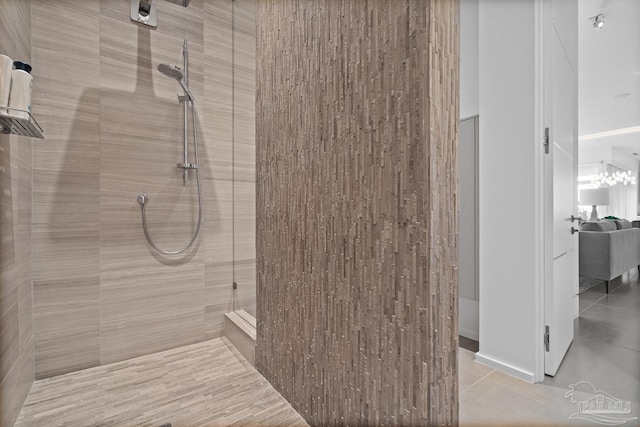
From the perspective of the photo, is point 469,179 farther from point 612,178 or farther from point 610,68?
point 612,178

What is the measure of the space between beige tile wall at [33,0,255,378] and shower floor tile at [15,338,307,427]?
159 mm

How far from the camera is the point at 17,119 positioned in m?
0.98

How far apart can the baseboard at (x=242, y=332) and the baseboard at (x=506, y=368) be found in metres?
1.27

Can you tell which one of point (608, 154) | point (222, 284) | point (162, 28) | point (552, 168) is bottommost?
point (222, 284)

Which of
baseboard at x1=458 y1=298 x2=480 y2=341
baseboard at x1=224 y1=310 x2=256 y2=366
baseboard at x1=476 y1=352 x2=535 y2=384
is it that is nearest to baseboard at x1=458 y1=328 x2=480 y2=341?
baseboard at x1=458 y1=298 x2=480 y2=341

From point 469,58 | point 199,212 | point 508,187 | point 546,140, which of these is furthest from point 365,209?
point 469,58

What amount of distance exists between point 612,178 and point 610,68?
250 inches

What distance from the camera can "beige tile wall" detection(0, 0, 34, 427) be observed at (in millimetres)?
1145

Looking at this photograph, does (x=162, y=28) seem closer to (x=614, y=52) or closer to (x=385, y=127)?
(x=385, y=127)

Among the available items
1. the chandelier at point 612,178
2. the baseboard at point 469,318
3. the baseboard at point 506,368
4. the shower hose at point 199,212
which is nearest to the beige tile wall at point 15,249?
the shower hose at point 199,212

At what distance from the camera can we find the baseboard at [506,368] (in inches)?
60.9

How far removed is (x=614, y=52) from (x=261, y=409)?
511 centimetres

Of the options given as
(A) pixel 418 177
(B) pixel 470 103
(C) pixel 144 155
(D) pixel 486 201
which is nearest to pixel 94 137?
(C) pixel 144 155

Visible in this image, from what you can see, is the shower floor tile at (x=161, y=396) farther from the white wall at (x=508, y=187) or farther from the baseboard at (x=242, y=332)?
the white wall at (x=508, y=187)
